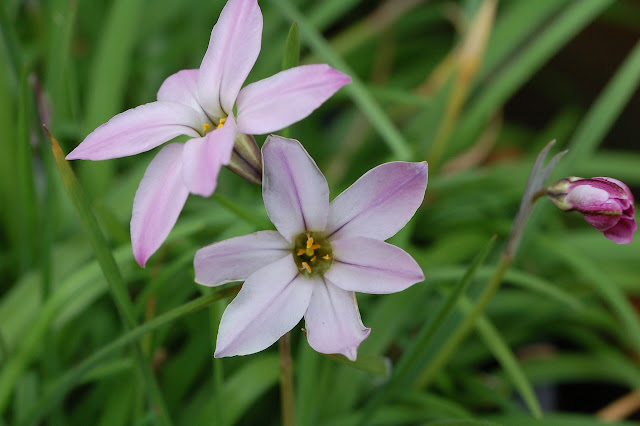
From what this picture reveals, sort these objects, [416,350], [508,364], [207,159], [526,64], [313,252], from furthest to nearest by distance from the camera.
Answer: [526,64] < [508,364] < [416,350] < [313,252] < [207,159]

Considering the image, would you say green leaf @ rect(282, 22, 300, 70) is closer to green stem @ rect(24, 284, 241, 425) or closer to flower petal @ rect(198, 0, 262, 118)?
flower petal @ rect(198, 0, 262, 118)

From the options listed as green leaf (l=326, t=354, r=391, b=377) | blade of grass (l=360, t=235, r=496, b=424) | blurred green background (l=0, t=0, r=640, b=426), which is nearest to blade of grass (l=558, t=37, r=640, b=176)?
blurred green background (l=0, t=0, r=640, b=426)

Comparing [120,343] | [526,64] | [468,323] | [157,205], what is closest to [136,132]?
[157,205]

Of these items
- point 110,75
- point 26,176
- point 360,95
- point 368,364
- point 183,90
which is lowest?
point 368,364

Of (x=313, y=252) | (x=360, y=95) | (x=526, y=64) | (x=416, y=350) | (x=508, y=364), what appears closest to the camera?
(x=313, y=252)

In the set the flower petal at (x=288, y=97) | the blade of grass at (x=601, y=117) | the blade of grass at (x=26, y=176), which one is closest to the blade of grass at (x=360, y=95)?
the blade of grass at (x=601, y=117)

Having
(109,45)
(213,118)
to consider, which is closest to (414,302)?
(213,118)

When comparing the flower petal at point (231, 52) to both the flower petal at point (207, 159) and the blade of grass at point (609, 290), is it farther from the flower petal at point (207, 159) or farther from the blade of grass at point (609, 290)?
the blade of grass at point (609, 290)

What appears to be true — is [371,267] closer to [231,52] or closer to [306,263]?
[306,263]
